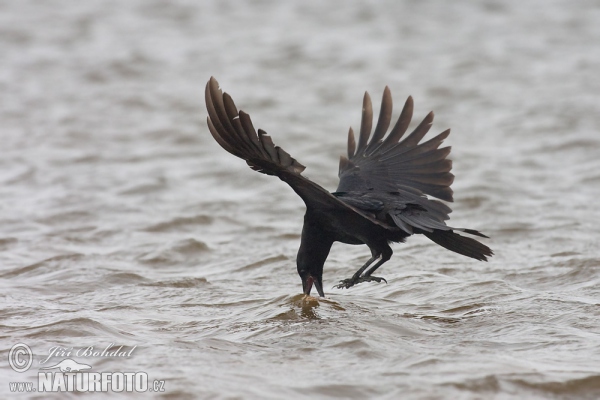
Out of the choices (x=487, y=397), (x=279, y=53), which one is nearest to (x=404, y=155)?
(x=487, y=397)

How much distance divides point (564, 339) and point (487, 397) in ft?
3.39

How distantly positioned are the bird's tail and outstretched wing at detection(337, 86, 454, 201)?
50cm

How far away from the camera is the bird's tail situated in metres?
5.25

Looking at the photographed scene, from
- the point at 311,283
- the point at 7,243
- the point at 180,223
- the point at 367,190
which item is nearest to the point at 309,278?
the point at 311,283

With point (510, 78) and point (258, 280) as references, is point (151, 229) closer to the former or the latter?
point (258, 280)

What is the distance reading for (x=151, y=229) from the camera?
8234mm

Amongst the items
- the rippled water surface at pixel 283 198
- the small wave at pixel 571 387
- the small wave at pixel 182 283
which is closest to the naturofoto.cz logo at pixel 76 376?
the rippled water surface at pixel 283 198

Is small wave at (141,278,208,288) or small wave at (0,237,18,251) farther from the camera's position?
small wave at (0,237,18,251)

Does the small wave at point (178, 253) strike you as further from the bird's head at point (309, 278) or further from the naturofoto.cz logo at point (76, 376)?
the naturofoto.cz logo at point (76, 376)

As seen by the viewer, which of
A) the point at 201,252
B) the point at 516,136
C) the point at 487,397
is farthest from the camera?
the point at 516,136

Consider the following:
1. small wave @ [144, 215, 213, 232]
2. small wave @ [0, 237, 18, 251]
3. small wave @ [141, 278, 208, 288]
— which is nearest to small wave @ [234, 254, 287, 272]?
small wave @ [141, 278, 208, 288]

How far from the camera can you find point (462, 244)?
5.32 m

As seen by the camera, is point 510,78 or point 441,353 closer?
point 441,353

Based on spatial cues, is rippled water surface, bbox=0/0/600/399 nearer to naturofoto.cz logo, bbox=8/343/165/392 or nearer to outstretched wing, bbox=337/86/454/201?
naturofoto.cz logo, bbox=8/343/165/392
